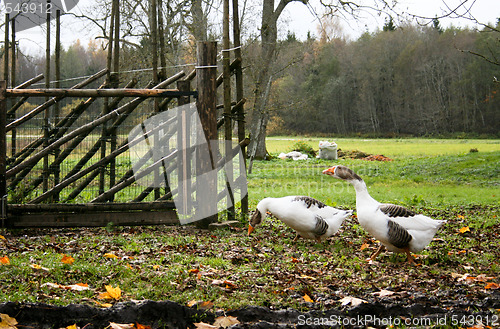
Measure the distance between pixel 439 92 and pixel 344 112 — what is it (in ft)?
36.5

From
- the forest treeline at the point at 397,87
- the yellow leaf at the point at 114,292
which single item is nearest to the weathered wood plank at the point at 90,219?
the yellow leaf at the point at 114,292

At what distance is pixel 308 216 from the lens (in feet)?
22.5

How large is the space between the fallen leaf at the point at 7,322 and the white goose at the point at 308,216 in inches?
167

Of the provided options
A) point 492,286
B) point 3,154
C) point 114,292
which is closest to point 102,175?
point 3,154

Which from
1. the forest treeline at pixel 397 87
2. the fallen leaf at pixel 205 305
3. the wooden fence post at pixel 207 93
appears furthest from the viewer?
the forest treeline at pixel 397 87

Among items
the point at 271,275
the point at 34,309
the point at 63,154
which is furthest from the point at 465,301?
the point at 63,154

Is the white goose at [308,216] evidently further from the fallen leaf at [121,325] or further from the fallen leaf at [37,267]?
the fallen leaf at [121,325]

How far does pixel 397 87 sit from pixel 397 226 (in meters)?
53.4

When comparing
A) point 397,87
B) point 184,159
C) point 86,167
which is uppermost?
point 397,87

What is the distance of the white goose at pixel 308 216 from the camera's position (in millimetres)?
6867

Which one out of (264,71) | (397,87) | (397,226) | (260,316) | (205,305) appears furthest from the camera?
(397,87)

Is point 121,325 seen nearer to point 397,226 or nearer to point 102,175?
point 397,226

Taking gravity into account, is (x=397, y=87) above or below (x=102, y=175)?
above

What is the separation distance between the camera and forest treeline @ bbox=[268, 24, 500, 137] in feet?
169
